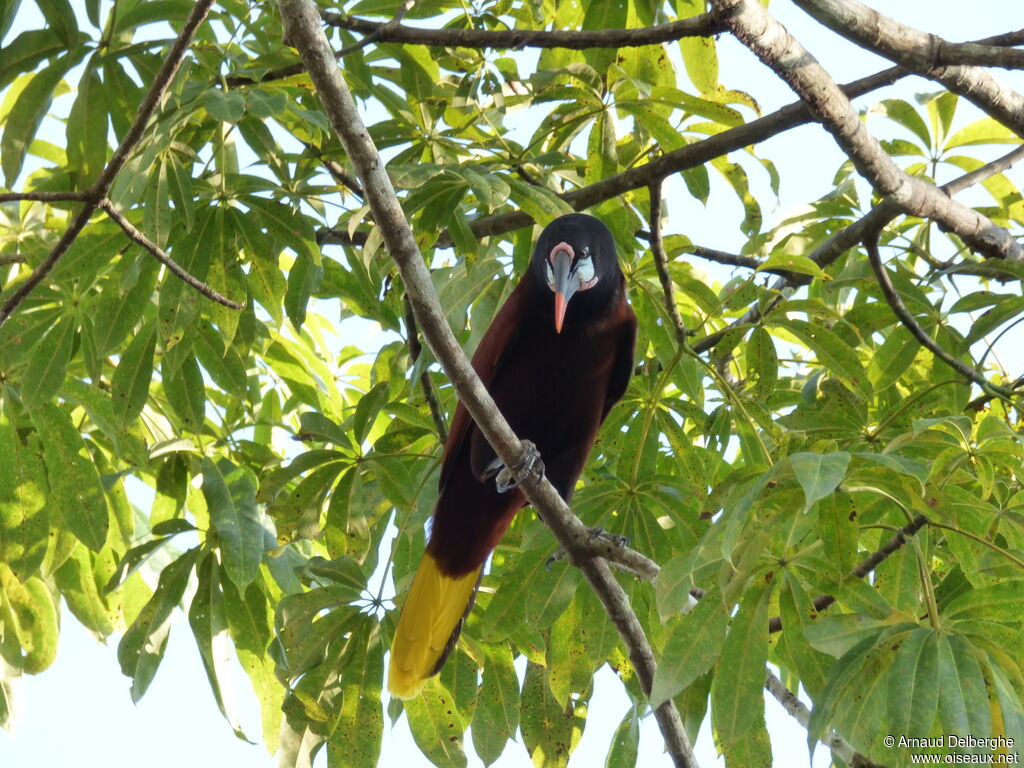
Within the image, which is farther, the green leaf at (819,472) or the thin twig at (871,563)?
the thin twig at (871,563)

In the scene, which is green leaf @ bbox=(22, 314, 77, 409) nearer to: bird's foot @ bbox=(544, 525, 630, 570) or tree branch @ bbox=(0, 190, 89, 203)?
tree branch @ bbox=(0, 190, 89, 203)

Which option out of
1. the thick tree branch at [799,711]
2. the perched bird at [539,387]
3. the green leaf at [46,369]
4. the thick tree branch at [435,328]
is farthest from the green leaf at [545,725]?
the green leaf at [46,369]

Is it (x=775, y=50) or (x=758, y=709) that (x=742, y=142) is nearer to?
(x=775, y=50)

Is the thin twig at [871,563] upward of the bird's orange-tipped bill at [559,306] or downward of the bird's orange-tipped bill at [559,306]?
Result: downward

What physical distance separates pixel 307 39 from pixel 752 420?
148 centimetres

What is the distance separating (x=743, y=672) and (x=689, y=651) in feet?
0.40

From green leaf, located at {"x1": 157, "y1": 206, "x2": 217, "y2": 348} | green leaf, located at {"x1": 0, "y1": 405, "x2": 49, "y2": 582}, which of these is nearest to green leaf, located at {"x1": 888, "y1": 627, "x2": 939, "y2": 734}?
green leaf, located at {"x1": 157, "y1": 206, "x2": 217, "y2": 348}

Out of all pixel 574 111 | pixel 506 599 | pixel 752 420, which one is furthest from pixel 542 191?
pixel 506 599

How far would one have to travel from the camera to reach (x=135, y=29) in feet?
9.48

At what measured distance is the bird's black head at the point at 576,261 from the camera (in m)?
3.15

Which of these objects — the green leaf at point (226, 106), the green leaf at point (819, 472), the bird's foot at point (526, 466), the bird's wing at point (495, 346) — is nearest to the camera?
the green leaf at point (819, 472)

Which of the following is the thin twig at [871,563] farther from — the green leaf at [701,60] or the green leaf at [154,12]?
the green leaf at [154,12]

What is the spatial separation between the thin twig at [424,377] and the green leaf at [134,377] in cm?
70

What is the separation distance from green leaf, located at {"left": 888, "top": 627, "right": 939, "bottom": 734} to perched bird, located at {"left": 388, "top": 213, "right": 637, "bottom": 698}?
144 cm
